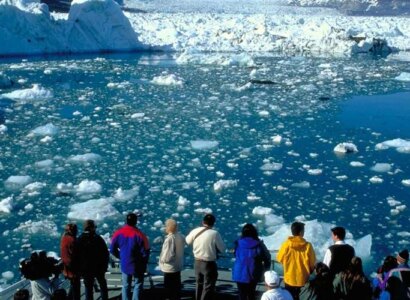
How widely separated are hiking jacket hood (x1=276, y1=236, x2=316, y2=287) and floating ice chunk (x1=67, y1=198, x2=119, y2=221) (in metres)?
5.13

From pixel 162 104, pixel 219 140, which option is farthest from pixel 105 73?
pixel 219 140

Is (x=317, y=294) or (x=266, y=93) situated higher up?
(x=317, y=294)

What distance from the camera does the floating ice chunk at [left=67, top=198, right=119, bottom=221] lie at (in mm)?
8945

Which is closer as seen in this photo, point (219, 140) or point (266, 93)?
point (219, 140)

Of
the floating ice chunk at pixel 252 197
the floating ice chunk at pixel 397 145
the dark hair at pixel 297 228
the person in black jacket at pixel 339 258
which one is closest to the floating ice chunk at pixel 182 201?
the floating ice chunk at pixel 252 197

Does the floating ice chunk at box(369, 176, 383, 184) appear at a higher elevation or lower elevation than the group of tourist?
lower

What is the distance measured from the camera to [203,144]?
13062 mm

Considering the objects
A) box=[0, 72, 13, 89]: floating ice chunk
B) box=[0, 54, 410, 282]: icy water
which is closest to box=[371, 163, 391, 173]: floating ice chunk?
box=[0, 54, 410, 282]: icy water

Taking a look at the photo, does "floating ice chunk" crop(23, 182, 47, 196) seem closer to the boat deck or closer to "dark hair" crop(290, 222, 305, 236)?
the boat deck

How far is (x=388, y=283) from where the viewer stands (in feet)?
12.5

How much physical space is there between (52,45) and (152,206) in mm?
25232

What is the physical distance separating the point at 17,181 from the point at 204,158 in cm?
399

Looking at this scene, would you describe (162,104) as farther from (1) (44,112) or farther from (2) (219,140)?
(2) (219,140)

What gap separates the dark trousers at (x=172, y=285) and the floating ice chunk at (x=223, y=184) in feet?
18.1
